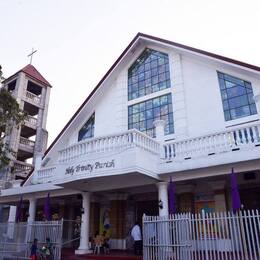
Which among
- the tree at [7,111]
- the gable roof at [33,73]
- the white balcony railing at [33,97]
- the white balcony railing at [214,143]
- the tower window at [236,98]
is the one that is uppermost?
the gable roof at [33,73]

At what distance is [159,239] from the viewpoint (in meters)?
8.86

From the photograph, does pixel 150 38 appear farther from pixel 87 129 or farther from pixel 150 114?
pixel 87 129

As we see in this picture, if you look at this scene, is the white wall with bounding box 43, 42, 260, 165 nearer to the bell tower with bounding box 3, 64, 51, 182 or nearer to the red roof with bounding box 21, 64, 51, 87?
the bell tower with bounding box 3, 64, 51, 182

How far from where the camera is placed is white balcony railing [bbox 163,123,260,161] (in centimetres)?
940

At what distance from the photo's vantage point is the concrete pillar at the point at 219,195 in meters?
11.4

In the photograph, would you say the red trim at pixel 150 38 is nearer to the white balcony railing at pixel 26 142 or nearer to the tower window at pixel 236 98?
the tower window at pixel 236 98

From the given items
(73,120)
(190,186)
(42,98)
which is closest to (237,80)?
(190,186)

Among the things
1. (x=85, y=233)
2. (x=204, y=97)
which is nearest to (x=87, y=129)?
(x=85, y=233)

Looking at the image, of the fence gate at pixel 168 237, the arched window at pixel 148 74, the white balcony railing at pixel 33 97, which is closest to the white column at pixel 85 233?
the fence gate at pixel 168 237

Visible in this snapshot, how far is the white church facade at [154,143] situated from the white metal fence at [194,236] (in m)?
1.80

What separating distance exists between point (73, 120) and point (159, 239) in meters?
9.36

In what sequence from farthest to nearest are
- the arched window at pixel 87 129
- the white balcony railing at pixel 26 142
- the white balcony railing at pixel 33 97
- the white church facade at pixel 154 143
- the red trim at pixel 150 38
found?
the white balcony railing at pixel 33 97, the white balcony railing at pixel 26 142, the arched window at pixel 87 129, the red trim at pixel 150 38, the white church facade at pixel 154 143

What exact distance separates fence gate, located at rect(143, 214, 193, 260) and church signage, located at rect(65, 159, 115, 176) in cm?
223

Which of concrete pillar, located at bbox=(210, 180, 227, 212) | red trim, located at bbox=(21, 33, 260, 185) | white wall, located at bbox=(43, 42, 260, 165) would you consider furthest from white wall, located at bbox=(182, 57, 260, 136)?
concrete pillar, located at bbox=(210, 180, 227, 212)
